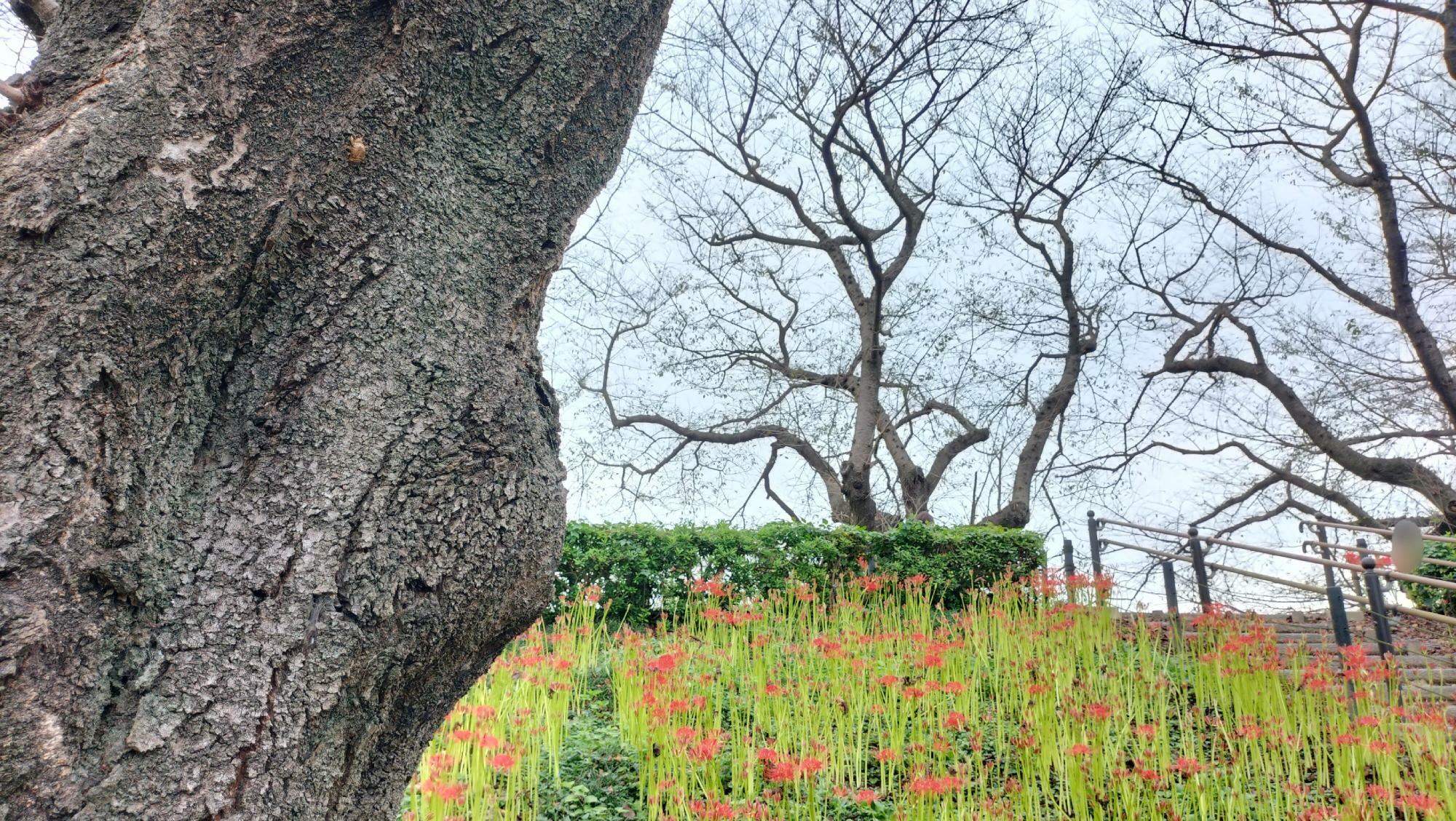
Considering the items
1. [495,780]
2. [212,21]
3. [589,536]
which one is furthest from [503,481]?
[589,536]

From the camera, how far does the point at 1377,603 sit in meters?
4.96

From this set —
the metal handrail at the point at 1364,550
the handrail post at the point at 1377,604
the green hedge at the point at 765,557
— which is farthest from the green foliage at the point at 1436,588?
the handrail post at the point at 1377,604

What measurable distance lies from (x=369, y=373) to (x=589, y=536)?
283 inches

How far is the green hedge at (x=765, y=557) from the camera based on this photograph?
815 cm

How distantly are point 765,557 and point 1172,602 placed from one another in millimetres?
3511

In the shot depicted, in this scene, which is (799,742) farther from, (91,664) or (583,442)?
A: (583,442)

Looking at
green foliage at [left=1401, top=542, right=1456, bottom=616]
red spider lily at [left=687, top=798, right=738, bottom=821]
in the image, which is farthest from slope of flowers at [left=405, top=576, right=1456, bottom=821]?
green foliage at [left=1401, top=542, right=1456, bottom=616]

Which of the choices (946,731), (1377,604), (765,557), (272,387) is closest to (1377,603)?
(1377,604)

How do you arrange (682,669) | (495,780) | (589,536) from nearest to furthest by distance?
(495,780), (682,669), (589,536)

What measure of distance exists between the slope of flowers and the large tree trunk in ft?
5.16

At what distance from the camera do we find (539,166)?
1533 mm

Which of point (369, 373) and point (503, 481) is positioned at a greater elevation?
point (369, 373)

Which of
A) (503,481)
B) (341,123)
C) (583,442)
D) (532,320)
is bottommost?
(503,481)

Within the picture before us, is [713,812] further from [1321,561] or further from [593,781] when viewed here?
[1321,561]
